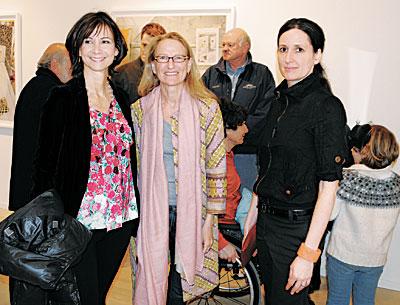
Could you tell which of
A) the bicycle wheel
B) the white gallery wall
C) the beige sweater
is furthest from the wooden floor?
the beige sweater

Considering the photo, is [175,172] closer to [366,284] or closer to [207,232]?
[207,232]

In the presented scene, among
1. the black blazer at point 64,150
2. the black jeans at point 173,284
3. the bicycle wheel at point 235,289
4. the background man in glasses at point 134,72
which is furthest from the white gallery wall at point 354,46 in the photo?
the black blazer at point 64,150

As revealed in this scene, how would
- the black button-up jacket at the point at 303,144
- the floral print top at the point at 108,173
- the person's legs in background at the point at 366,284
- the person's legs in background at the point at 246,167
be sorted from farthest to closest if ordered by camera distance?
the person's legs in background at the point at 246,167, the person's legs in background at the point at 366,284, the floral print top at the point at 108,173, the black button-up jacket at the point at 303,144

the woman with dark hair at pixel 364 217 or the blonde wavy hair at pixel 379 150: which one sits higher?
the blonde wavy hair at pixel 379 150

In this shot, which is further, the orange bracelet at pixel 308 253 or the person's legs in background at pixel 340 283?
the person's legs in background at pixel 340 283

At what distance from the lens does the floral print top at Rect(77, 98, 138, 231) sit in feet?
6.17

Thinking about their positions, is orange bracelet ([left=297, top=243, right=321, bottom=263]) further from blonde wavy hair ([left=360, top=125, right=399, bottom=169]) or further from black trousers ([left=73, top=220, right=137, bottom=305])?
blonde wavy hair ([left=360, top=125, right=399, bottom=169])

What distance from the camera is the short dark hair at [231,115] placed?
8.95ft

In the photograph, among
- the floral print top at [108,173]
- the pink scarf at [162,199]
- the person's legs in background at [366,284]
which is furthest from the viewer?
the person's legs in background at [366,284]

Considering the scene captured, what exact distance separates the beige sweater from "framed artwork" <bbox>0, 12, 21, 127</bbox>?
3.62 m

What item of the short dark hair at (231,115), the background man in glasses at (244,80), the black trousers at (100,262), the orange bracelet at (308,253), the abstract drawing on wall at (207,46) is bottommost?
the black trousers at (100,262)

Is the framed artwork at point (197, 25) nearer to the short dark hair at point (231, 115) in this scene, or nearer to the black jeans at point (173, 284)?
the short dark hair at point (231, 115)

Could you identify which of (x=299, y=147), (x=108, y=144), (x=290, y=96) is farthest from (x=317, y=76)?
(x=108, y=144)

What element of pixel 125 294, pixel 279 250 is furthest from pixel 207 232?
pixel 125 294
